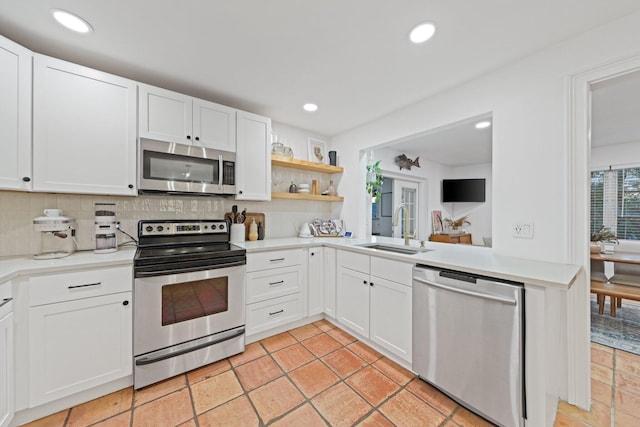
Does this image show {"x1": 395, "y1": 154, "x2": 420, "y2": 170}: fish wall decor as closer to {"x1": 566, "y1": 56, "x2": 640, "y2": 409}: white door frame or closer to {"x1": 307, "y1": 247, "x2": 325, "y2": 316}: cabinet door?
{"x1": 307, "y1": 247, "x2": 325, "y2": 316}: cabinet door

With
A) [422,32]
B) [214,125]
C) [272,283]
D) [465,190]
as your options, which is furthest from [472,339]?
[465,190]

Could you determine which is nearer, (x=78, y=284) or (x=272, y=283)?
(x=78, y=284)

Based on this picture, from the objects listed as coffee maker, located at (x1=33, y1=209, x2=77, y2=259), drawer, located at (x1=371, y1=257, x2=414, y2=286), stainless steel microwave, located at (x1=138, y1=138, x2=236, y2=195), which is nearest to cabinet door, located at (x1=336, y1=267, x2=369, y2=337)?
drawer, located at (x1=371, y1=257, x2=414, y2=286)

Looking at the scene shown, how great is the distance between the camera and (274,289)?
2.35 m

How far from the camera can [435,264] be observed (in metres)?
1.67

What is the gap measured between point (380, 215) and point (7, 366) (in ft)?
15.5

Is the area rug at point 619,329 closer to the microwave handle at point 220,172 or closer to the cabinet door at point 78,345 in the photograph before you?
the microwave handle at point 220,172

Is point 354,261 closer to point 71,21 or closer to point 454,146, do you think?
point 71,21

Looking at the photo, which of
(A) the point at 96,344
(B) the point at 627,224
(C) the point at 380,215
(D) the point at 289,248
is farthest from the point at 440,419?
(B) the point at 627,224

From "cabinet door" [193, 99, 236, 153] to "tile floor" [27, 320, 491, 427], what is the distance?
1.93 m

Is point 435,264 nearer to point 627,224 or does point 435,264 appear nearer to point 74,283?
point 74,283

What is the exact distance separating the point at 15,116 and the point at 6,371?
4.87 feet

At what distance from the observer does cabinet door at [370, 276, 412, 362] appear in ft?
6.15

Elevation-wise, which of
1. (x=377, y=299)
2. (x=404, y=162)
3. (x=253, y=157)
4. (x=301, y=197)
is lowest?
(x=377, y=299)
